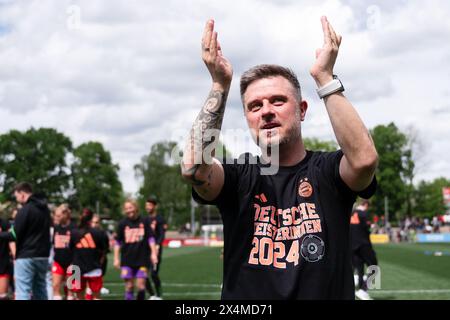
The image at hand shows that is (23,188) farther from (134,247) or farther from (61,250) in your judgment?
(134,247)

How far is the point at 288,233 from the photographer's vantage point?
283 centimetres

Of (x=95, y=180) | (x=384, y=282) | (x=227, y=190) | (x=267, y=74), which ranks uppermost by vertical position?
(x=95, y=180)

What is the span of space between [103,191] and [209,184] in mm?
84587

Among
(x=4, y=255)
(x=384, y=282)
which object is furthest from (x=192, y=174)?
(x=384, y=282)

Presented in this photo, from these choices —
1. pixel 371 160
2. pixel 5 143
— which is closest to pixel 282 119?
pixel 371 160

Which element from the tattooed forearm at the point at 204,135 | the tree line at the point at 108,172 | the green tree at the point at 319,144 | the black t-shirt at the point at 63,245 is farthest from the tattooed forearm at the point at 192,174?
the green tree at the point at 319,144

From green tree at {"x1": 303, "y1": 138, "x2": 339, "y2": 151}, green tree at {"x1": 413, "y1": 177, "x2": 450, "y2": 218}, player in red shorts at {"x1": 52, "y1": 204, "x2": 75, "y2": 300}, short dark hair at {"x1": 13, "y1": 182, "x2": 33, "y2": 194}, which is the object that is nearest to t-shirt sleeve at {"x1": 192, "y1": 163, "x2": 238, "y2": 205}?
short dark hair at {"x1": 13, "y1": 182, "x2": 33, "y2": 194}

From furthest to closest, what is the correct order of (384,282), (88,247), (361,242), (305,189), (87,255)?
(384,282), (361,242), (88,247), (87,255), (305,189)

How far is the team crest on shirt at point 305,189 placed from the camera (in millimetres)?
2885

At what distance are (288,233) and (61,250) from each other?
10.7 meters

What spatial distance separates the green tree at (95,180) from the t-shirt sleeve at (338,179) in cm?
8235

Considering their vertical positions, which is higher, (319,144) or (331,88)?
(319,144)

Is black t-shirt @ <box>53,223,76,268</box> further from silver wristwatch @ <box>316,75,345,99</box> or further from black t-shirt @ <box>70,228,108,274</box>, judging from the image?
silver wristwatch @ <box>316,75,345,99</box>

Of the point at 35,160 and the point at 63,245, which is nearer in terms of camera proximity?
the point at 63,245
